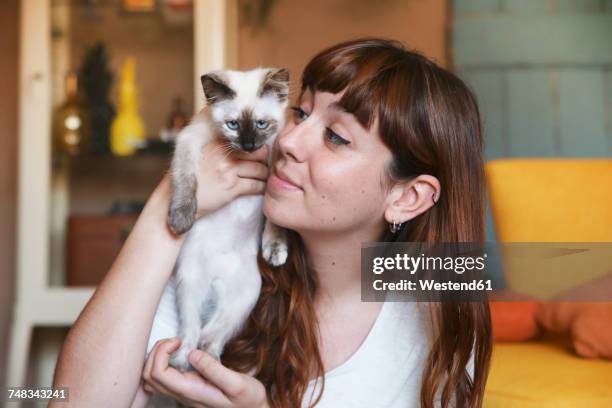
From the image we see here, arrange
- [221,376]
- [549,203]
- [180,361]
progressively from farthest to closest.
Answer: [549,203] < [180,361] < [221,376]

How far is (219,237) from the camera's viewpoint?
48.9 inches

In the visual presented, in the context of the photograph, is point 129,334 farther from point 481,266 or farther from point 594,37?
point 594,37

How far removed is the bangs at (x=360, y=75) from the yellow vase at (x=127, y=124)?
5.10ft

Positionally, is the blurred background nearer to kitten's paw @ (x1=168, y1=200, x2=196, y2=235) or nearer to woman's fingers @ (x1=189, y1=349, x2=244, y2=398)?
kitten's paw @ (x1=168, y1=200, x2=196, y2=235)

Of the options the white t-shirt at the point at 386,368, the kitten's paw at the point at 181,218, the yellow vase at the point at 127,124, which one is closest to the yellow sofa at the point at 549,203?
the white t-shirt at the point at 386,368

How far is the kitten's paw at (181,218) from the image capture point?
1096mm

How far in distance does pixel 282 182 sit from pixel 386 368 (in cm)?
38

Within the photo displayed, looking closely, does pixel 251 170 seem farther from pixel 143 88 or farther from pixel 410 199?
pixel 143 88

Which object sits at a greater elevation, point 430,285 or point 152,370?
point 430,285

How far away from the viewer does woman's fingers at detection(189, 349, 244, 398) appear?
38.1 inches

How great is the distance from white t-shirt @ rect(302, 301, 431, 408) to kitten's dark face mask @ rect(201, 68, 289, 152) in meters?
0.43

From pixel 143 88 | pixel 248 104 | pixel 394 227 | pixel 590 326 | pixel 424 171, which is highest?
pixel 143 88

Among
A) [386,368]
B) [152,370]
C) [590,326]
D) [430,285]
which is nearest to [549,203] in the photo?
[590,326]

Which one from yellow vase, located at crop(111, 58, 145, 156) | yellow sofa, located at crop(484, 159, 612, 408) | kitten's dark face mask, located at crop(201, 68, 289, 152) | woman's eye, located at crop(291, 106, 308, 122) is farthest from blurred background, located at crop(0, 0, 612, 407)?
woman's eye, located at crop(291, 106, 308, 122)
